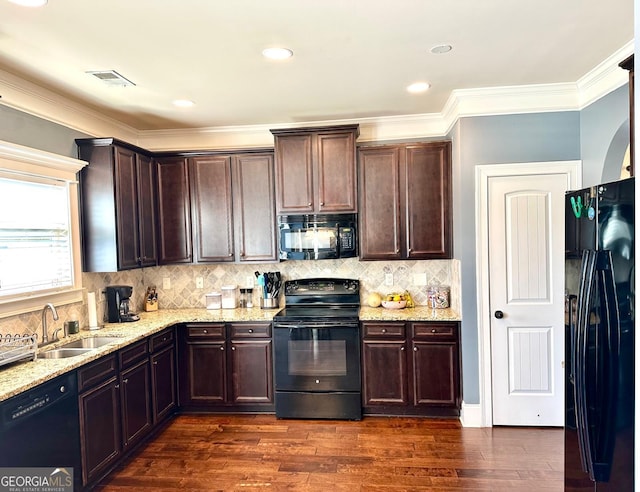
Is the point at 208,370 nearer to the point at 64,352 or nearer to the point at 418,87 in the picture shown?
the point at 64,352

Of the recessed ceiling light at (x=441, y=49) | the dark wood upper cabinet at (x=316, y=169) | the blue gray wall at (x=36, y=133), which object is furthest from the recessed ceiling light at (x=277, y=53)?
the blue gray wall at (x=36, y=133)

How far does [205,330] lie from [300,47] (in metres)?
2.55

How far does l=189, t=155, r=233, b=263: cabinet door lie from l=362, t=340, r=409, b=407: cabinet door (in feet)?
5.42

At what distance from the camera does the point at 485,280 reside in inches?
133

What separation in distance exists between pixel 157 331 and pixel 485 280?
9.05ft

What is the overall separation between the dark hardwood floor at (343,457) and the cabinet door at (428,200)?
156cm

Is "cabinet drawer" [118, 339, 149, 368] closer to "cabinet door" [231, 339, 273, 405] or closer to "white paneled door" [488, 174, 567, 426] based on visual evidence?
"cabinet door" [231, 339, 273, 405]

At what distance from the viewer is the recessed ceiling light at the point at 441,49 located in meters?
2.48

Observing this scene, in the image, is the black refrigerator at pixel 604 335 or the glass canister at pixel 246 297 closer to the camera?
the black refrigerator at pixel 604 335

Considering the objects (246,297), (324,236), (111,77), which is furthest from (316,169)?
(111,77)

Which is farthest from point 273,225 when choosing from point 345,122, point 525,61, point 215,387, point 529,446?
point 529,446

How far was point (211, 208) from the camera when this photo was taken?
4039 mm

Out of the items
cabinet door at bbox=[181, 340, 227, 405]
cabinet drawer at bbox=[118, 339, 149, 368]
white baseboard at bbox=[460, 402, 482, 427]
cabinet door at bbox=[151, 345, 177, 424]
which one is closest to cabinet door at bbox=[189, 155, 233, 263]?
cabinet door at bbox=[181, 340, 227, 405]

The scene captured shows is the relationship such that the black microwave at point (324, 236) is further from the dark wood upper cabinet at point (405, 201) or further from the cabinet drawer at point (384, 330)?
the cabinet drawer at point (384, 330)
